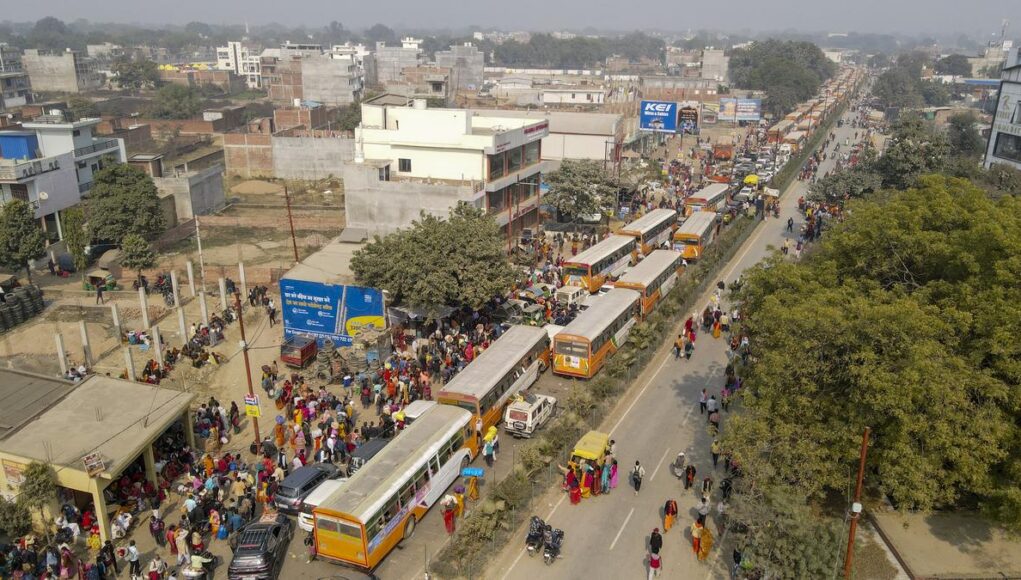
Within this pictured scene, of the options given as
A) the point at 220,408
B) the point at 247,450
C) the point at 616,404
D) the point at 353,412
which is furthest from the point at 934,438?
the point at 220,408

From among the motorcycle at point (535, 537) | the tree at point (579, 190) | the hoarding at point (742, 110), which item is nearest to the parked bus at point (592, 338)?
the motorcycle at point (535, 537)

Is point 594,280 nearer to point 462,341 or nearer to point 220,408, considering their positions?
point 462,341

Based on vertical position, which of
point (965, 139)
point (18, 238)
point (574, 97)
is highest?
point (574, 97)

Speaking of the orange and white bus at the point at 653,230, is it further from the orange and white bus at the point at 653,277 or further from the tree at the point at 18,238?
the tree at the point at 18,238

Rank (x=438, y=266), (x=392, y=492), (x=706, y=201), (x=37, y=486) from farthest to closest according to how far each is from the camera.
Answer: (x=706, y=201)
(x=438, y=266)
(x=37, y=486)
(x=392, y=492)

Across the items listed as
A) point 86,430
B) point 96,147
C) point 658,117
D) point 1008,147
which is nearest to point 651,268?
point 86,430

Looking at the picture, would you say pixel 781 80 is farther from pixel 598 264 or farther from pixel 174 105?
pixel 598 264

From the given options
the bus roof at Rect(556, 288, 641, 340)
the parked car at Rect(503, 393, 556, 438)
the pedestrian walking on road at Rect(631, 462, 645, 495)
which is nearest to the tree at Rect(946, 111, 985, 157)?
the bus roof at Rect(556, 288, 641, 340)
